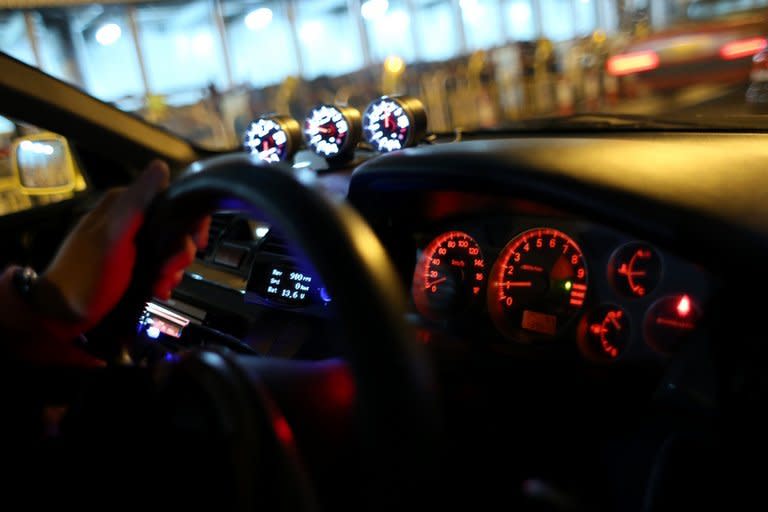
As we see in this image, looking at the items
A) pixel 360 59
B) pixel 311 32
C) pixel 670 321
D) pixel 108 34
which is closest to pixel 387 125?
pixel 670 321

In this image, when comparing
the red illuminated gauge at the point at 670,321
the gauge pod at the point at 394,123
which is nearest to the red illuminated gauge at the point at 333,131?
the gauge pod at the point at 394,123

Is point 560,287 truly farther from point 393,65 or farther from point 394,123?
point 393,65

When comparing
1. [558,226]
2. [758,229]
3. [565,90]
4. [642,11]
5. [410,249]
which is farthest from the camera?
[565,90]

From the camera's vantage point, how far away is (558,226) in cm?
206

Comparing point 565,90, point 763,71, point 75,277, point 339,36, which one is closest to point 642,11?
point 763,71

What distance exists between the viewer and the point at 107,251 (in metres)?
1.06

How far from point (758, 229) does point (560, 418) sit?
2.29 ft

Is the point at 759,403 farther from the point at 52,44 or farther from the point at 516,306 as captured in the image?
the point at 52,44

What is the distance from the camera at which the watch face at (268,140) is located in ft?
10.4

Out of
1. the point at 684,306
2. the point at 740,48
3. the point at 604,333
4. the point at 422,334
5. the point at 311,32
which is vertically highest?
the point at 311,32

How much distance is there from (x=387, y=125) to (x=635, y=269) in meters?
1.38

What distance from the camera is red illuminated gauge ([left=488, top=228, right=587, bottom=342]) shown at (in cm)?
204

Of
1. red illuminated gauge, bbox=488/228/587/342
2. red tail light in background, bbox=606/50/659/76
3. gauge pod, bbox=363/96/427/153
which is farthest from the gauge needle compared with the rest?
red tail light in background, bbox=606/50/659/76

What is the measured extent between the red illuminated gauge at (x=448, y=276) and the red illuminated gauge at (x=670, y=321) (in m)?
0.55
